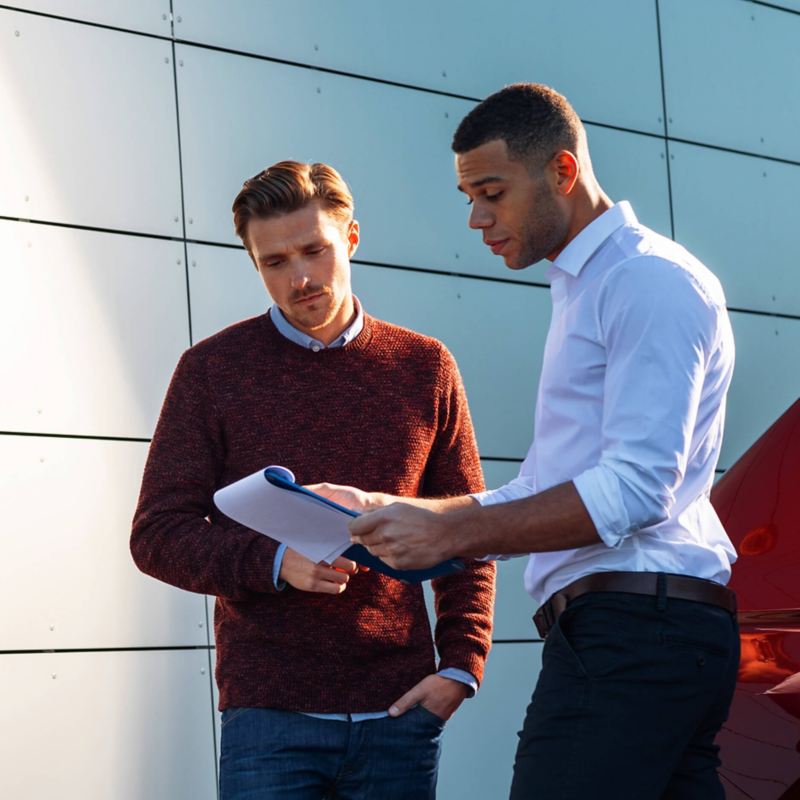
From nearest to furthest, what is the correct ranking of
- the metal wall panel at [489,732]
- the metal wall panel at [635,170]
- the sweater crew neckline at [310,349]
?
the sweater crew neckline at [310,349] → the metal wall panel at [489,732] → the metal wall panel at [635,170]

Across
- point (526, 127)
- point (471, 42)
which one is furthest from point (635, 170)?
point (526, 127)

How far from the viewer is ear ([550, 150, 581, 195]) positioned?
7.97 feet

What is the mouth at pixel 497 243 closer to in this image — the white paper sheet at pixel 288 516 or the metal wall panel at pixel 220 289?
the white paper sheet at pixel 288 516

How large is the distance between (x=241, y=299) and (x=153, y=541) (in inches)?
81.5

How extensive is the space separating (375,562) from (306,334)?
592mm

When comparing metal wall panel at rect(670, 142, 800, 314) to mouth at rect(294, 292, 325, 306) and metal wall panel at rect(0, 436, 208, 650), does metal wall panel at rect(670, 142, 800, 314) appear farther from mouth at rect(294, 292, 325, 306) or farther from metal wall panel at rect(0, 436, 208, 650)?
mouth at rect(294, 292, 325, 306)

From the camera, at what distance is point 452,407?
3074 mm

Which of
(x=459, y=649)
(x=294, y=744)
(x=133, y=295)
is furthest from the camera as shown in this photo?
(x=133, y=295)

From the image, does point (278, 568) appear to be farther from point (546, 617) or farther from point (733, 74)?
point (733, 74)

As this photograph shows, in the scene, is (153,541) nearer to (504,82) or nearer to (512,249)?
(512,249)

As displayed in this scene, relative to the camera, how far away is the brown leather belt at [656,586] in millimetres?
2225

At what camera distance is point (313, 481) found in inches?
112

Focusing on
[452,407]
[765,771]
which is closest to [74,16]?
[452,407]

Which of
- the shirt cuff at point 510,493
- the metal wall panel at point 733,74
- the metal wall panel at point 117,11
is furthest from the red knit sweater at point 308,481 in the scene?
the metal wall panel at point 733,74
